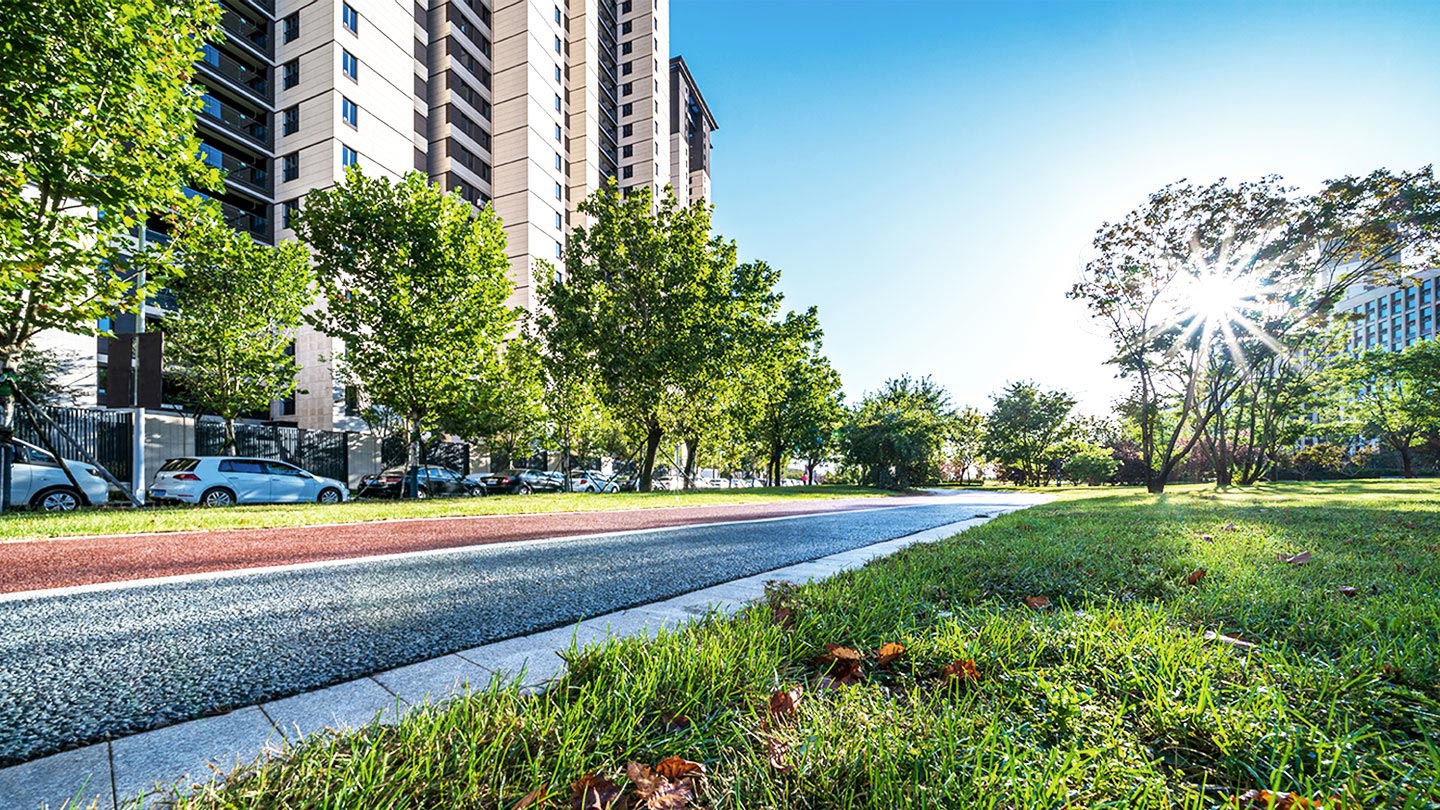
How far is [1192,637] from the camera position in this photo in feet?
7.76

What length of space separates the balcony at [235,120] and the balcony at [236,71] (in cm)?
140

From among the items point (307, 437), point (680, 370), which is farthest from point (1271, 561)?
point (307, 437)

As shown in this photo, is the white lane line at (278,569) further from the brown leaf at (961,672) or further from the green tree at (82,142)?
the green tree at (82,142)

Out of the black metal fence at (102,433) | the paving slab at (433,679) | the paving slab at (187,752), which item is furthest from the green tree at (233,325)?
the paving slab at (187,752)

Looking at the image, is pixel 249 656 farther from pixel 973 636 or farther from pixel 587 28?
pixel 587 28

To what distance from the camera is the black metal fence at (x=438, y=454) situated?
94.5ft

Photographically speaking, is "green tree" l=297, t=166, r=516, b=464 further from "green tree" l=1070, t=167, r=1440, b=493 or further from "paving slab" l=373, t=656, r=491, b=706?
"green tree" l=1070, t=167, r=1440, b=493

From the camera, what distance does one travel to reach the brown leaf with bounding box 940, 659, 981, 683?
6.73 feet

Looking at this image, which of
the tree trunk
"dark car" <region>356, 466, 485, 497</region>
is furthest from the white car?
the tree trunk

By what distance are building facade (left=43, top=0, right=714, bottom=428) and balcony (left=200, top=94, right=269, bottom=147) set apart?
0.29ft

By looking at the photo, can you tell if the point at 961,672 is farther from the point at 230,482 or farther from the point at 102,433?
the point at 102,433

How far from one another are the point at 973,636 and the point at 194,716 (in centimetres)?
295

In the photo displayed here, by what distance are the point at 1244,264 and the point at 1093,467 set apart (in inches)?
1169

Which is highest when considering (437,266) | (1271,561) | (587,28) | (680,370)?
(587,28)
